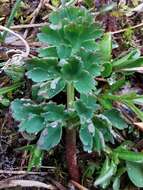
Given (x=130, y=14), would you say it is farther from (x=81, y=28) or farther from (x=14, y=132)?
(x=14, y=132)

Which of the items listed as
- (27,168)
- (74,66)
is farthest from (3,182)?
(74,66)

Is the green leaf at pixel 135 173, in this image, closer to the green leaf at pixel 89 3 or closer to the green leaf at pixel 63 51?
the green leaf at pixel 63 51

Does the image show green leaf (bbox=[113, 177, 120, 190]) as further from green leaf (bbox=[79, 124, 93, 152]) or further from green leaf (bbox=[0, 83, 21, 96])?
green leaf (bbox=[0, 83, 21, 96])

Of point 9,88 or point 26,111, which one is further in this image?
point 9,88

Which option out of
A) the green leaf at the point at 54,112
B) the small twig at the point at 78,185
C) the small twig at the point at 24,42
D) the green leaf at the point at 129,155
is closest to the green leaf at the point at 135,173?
the green leaf at the point at 129,155

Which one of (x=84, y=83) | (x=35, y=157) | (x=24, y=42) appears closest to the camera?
(x=84, y=83)

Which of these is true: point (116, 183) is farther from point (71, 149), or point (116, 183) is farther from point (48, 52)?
point (48, 52)

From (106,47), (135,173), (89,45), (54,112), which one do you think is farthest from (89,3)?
(135,173)
